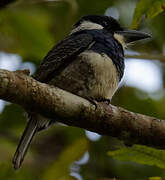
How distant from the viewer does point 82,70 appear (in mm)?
3156

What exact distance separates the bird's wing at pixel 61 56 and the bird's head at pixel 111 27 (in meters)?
0.40

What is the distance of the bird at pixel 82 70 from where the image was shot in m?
3.14

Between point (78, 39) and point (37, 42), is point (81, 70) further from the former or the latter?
point (37, 42)

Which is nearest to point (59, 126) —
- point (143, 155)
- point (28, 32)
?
point (28, 32)

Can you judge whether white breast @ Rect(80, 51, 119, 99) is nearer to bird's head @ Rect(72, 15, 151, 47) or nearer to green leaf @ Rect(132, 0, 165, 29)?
bird's head @ Rect(72, 15, 151, 47)

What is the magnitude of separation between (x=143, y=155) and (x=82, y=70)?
96cm

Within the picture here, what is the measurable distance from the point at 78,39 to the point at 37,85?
1.20 metres

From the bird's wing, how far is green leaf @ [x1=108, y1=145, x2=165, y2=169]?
974 millimetres

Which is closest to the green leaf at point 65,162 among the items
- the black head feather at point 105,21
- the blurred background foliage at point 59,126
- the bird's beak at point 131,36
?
the blurred background foliage at point 59,126

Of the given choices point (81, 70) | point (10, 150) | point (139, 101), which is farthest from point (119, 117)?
point (10, 150)

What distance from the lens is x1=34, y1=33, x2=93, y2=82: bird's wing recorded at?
127 inches

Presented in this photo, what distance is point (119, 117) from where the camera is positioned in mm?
2535

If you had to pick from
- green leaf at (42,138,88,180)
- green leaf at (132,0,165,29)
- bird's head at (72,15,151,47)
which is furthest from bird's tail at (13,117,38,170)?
green leaf at (132,0,165,29)

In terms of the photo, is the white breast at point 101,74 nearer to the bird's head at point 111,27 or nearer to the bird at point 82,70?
the bird at point 82,70
